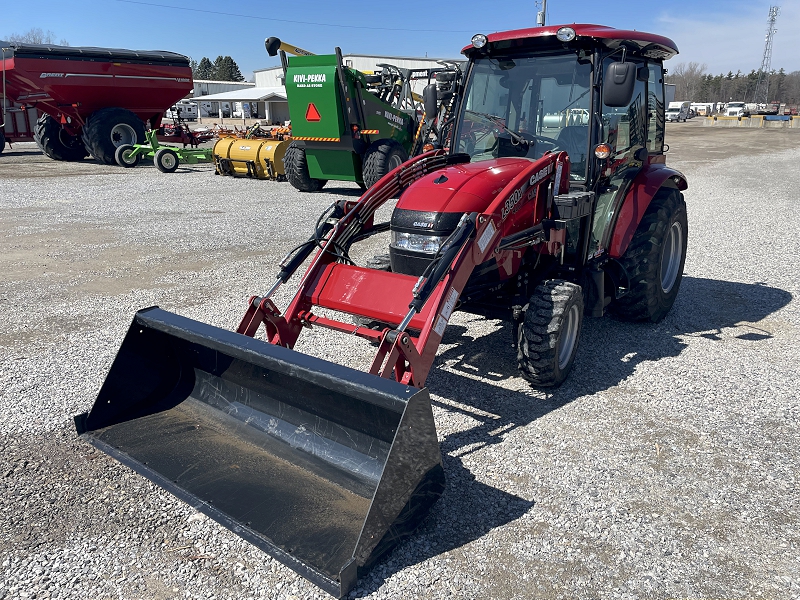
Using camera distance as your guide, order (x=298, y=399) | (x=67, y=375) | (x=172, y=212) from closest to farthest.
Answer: (x=298, y=399), (x=67, y=375), (x=172, y=212)

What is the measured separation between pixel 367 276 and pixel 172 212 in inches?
354

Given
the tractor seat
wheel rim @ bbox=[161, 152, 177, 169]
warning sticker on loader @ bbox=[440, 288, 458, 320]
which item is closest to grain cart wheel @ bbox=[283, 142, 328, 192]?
wheel rim @ bbox=[161, 152, 177, 169]

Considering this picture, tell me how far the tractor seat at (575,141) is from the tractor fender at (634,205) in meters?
0.72

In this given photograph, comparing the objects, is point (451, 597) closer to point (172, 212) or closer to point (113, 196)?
point (172, 212)

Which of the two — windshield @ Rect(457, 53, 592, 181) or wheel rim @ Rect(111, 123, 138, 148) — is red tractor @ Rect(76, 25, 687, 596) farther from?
wheel rim @ Rect(111, 123, 138, 148)

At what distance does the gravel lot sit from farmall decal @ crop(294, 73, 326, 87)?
6459 mm

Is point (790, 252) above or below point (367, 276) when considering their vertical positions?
below

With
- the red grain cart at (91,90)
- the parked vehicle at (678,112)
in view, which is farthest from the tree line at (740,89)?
the red grain cart at (91,90)

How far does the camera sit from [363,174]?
44.0 ft

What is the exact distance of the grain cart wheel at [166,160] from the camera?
18.6m

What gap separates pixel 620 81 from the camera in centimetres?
420

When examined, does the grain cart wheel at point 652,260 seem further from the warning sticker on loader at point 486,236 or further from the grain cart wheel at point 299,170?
the grain cart wheel at point 299,170

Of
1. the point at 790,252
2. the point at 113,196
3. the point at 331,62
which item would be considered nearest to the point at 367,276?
the point at 790,252

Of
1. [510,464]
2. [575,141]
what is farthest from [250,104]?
[510,464]
